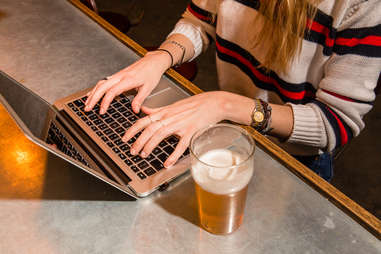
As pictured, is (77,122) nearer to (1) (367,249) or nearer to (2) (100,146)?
(2) (100,146)

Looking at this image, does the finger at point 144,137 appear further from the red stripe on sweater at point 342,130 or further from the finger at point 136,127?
the red stripe on sweater at point 342,130

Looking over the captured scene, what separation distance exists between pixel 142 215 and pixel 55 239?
164 millimetres

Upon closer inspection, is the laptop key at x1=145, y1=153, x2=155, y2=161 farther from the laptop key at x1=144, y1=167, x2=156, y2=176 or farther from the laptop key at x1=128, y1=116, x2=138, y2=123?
the laptop key at x1=128, y1=116, x2=138, y2=123

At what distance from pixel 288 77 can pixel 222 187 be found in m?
0.60

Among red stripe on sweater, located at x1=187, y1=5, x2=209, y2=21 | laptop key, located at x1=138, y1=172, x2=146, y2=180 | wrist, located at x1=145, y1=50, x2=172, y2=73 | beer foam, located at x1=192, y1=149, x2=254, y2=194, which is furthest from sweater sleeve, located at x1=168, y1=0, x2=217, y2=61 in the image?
beer foam, located at x1=192, y1=149, x2=254, y2=194

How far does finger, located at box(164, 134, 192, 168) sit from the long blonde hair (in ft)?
1.44

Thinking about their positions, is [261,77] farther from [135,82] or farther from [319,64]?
[135,82]

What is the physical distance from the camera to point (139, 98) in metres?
0.86

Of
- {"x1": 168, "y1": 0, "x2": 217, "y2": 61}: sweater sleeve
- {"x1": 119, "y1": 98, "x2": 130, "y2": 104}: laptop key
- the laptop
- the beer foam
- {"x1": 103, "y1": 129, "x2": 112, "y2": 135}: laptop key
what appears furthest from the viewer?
{"x1": 168, "y1": 0, "x2": 217, "y2": 61}: sweater sleeve

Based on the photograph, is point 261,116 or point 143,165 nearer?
point 143,165


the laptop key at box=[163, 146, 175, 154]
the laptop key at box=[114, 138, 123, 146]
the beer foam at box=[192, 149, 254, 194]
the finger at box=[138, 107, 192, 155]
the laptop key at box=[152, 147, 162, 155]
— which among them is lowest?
the laptop key at box=[114, 138, 123, 146]

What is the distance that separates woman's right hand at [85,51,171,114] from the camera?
85cm

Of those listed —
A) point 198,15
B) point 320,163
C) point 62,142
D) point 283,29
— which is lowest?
point 320,163

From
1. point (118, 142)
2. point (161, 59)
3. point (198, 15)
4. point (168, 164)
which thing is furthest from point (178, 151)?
point (198, 15)
